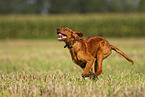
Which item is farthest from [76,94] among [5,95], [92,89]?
[5,95]

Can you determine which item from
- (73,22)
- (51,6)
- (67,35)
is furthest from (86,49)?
(51,6)

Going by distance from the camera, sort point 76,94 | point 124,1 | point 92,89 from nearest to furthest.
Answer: point 76,94, point 92,89, point 124,1

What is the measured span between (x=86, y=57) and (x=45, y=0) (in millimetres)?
51241

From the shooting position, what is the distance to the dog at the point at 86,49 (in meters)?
3.63

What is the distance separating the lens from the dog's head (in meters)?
3.56

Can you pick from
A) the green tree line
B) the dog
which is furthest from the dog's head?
the green tree line

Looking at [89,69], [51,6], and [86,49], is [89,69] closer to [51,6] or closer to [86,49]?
[86,49]

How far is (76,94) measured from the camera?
10.7 ft

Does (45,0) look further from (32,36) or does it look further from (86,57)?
(86,57)

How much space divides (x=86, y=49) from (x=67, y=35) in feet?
1.59

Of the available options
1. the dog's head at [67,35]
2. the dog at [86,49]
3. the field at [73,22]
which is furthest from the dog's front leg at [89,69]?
the field at [73,22]

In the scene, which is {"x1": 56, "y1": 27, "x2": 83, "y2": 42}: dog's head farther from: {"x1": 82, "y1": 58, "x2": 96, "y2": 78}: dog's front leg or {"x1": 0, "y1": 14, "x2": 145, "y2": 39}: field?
{"x1": 0, "y1": 14, "x2": 145, "y2": 39}: field

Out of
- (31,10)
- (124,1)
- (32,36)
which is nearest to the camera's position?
(32,36)

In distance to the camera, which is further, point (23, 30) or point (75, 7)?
point (75, 7)
